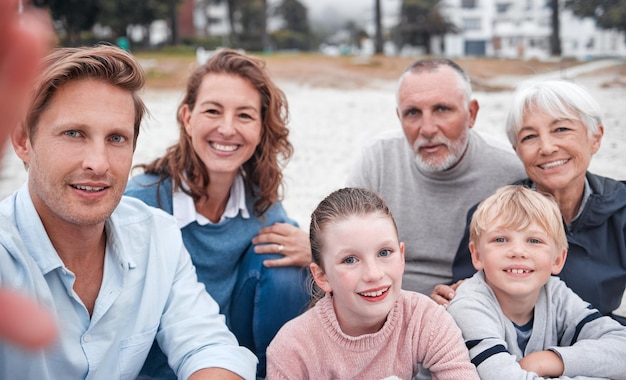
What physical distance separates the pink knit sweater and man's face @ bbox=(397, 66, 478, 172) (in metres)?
1.34

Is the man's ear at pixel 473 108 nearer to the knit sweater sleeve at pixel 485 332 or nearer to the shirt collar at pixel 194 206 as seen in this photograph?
the knit sweater sleeve at pixel 485 332

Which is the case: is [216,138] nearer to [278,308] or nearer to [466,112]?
[278,308]

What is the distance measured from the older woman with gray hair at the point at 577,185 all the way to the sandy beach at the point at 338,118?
0.82 m

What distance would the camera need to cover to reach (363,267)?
2.18 meters

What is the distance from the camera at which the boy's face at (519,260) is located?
2.39 metres

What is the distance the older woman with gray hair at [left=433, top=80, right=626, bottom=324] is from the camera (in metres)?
2.74

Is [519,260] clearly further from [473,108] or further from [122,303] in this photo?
[122,303]

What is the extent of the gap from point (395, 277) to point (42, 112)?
56.0 inches

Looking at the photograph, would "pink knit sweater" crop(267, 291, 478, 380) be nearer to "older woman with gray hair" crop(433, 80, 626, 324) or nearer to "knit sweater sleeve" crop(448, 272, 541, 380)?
"knit sweater sleeve" crop(448, 272, 541, 380)

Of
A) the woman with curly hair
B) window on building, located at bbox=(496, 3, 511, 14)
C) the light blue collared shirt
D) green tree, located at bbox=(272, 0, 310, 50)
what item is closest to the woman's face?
the woman with curly hair

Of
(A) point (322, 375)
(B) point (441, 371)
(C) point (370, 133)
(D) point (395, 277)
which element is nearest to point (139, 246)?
(A) point (322, 375)

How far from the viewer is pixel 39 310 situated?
25.0 inches

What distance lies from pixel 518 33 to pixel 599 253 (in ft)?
161

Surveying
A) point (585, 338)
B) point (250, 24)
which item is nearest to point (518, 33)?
point (250, 24)
